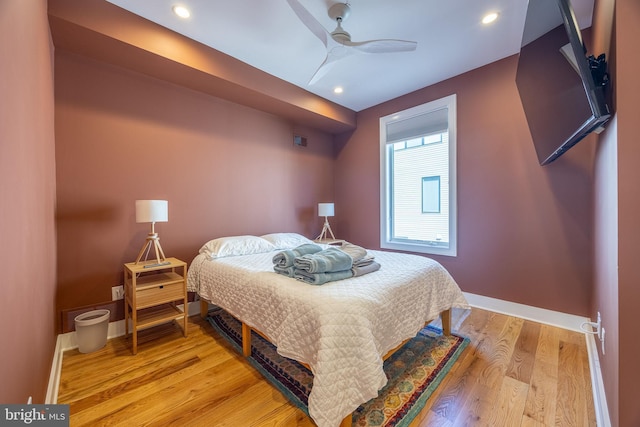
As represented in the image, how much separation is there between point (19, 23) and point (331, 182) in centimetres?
356

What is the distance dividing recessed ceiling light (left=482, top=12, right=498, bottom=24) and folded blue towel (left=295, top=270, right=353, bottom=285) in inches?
91.4

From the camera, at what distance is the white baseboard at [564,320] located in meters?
1.34

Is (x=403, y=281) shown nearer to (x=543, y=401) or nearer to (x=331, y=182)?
(x=543, y=401)

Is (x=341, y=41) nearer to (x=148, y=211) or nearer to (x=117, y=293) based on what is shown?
(x=148, y=211)

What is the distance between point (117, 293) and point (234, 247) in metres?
1.08

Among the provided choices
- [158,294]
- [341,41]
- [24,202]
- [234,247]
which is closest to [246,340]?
[158,294]

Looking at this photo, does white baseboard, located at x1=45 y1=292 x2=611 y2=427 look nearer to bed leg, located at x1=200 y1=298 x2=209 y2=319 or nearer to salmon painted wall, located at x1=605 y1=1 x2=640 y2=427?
bed leg, located at x1=200 y1=298 x2=209 y2=319

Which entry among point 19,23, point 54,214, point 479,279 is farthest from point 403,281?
point 54,214

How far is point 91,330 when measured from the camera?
199 cm

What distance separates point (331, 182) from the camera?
4.30 metres

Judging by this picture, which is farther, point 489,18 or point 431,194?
point 431,194

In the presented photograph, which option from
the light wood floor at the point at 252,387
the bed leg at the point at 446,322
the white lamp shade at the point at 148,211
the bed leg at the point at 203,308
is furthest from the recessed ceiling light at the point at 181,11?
the bed leg at the point at 446,322

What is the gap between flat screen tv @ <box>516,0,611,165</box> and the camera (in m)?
1.16

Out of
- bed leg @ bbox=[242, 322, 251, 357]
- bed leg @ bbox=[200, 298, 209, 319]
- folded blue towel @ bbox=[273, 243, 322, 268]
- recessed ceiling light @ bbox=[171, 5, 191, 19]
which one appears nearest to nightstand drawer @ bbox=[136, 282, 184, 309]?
bed leg @ bbox=[200, 298, 209, 319]
